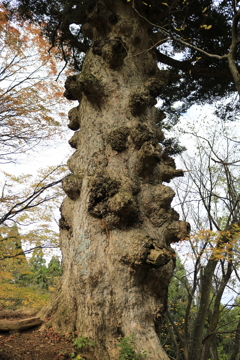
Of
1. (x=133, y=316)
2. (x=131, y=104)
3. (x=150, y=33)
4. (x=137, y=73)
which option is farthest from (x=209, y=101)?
(x=133, y=316)

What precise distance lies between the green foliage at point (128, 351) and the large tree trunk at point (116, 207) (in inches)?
4.3

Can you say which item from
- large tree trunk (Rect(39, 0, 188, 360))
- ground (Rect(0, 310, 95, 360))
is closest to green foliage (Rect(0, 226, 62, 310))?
ground (Rect(0, 310, 95, 360))

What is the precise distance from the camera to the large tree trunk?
105 inches

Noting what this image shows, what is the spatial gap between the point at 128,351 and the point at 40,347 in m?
0.94

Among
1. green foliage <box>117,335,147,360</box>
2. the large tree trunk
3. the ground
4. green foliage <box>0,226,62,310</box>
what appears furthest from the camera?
green foliage <box>0,226,62,310</box>

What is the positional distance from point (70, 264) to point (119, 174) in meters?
1.27

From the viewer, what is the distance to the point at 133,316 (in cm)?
263

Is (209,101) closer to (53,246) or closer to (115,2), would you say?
(115,2)

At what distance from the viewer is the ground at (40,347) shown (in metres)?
2.36

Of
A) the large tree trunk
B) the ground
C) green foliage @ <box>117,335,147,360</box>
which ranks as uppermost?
the large tree trunk

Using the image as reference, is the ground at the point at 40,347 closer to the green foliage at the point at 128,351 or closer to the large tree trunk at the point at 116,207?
the large tree trunk at the point at 116,207

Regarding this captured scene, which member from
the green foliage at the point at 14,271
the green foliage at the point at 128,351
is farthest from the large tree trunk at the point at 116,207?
the green foliage at the point at 14,271

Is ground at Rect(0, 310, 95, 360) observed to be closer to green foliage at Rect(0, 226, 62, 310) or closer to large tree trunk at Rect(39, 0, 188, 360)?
large tree trunk at Rect(39, 0, 188, 360)

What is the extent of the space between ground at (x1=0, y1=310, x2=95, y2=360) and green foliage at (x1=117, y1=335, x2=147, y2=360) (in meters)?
0.37
